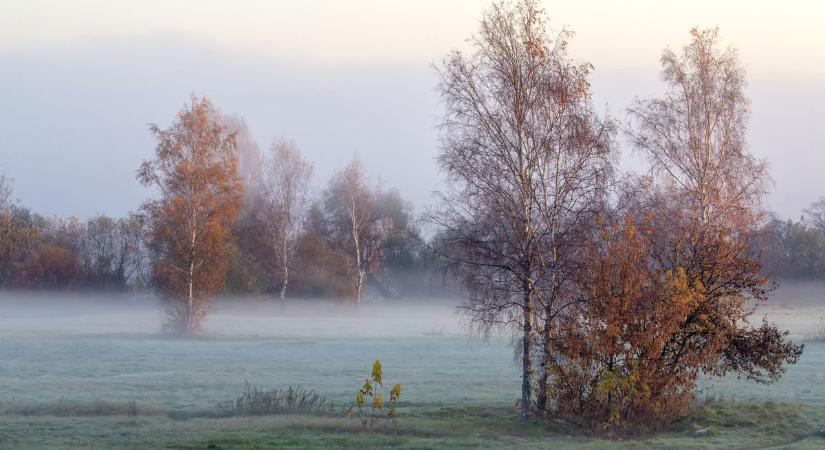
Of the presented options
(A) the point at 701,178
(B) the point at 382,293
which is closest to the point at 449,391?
(A) the point at 701,178

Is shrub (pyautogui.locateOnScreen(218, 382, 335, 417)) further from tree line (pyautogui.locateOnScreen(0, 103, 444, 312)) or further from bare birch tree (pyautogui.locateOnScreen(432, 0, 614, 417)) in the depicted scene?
tree line (pyautogui.locateOnScreen(0, 103, 444, 312))

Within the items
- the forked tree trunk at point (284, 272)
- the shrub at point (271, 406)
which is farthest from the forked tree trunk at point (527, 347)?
the forked tree trunk at point (284, 272)

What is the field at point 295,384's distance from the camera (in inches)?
664

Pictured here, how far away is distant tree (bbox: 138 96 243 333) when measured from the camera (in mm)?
50875

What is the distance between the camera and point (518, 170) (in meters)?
21.2

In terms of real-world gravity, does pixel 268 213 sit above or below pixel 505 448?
above

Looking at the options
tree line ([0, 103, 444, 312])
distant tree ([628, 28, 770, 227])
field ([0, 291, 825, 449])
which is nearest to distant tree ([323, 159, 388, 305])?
tree line ([0, 103, 444, 312])

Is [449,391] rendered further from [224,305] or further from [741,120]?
[224,305]

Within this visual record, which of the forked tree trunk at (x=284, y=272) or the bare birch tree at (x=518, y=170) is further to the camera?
the forked tree trunk at (x=284, y=272)

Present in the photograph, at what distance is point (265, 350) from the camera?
143 ft

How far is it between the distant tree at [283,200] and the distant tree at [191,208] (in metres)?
22.4

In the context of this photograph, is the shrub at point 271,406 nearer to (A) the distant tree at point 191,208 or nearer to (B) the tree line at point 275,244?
(A) the distant tree at point 191,208

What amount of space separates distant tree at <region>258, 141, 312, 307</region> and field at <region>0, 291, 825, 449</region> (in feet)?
57.1

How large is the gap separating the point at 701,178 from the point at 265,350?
2282cm
